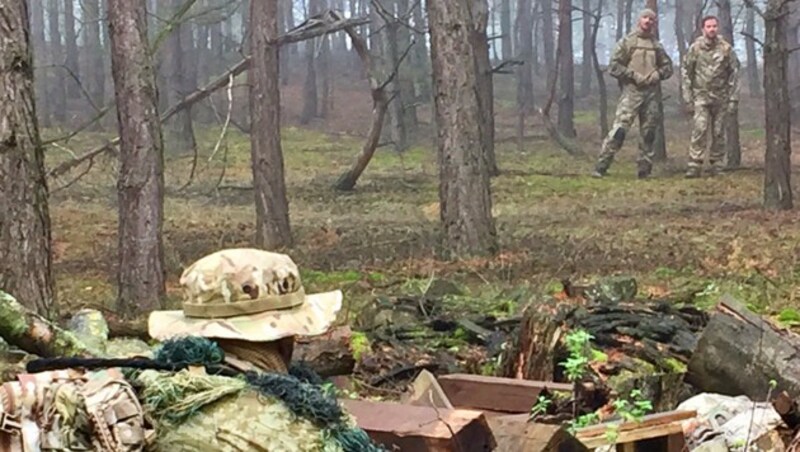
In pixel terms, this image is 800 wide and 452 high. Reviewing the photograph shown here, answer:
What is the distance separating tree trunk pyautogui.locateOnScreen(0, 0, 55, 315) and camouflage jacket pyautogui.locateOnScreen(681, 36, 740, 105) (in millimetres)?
14080

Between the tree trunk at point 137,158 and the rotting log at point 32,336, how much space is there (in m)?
6.20

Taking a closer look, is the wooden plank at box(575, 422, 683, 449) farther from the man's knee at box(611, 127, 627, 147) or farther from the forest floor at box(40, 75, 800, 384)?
the man's knee at box(611, 127, 627, 147)

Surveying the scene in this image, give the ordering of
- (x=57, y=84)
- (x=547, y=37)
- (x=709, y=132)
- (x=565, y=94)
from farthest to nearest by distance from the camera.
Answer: (x=547, y=37)
(x=57, y=84)
(x=565, y=94)
(x=709, y=132)

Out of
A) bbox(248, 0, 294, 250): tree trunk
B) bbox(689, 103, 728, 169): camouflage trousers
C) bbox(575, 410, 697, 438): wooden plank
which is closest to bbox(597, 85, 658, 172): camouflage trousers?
bbox(689, 103, 728, 169): camouflage trousers

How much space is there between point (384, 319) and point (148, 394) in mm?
5581

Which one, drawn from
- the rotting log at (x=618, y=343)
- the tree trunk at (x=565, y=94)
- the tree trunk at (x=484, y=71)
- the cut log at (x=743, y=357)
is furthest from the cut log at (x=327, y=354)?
the tree trunk at (x=565, y=94)

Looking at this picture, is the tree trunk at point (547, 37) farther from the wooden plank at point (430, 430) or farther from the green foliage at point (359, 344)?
the wooden plank at point (430, 430)

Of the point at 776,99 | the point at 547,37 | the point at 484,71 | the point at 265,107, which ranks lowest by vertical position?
the point at 776,99

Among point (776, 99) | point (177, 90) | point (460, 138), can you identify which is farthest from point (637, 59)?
point (177, 90)

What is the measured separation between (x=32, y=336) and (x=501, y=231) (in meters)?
11.0

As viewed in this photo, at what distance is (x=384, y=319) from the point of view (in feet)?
28.1

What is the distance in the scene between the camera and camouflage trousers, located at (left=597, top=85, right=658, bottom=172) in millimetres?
20141

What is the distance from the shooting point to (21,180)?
23.8ft

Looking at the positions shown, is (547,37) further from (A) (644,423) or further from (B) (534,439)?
(B) (534,439)
